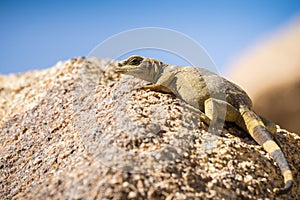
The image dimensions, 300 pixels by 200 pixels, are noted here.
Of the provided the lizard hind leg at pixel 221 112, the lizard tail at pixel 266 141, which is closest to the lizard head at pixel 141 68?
the lizard hind leg at pixel 221 112

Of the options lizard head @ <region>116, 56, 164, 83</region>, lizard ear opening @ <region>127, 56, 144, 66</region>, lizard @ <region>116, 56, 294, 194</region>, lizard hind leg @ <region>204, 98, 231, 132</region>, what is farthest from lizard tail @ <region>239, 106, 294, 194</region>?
lizard ear opening @ <region>127, 56, 144, 66</region>

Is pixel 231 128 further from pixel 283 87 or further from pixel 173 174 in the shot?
pixel 283 87

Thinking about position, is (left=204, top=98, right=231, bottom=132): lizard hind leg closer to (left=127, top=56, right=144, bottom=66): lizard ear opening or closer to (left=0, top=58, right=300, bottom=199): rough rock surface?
(left=0, top=58, right=300, bottom=199): rough rock surface

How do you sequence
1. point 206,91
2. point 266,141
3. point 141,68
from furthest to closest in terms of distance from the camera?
point 141,68 < point 206,91 < point 266,141

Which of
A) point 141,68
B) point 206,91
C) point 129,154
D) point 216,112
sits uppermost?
point 141,68

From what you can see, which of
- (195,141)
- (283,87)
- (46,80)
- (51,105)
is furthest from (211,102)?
(283,87)

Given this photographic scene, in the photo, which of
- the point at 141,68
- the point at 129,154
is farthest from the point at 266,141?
the point at 141,68

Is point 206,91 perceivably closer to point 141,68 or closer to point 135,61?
point 141,68
